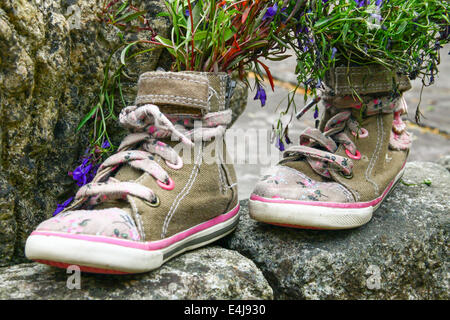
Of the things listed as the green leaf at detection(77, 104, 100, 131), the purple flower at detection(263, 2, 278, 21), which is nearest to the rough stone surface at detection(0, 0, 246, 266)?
the green leaf at detection(77, 104, 100, 131)

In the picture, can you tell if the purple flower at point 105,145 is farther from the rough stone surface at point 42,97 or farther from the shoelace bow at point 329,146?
the shoelace bow at point 329,146

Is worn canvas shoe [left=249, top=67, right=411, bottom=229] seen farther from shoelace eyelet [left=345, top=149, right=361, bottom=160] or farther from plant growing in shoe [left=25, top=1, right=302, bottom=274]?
plant growing in shoe [left=25, top=1, right=302, bottom=274]

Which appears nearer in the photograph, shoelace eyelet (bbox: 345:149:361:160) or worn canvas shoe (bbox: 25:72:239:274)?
worn canvas shoe (bbox: 25:72:239:274)

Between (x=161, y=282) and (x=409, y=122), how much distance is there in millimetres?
3926

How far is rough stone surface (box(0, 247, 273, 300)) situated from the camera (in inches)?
41.4

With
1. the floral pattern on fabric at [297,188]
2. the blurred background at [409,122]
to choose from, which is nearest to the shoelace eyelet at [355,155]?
the floral pattern on fabric at [297,188]

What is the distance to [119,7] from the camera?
1.56 meters

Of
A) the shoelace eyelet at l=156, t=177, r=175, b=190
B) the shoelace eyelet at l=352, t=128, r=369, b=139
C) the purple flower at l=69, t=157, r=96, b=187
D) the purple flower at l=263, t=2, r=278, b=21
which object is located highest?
the purple flower at l=263, t=2, r=278, b=21

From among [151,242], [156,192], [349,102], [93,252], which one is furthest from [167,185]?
[349,102]

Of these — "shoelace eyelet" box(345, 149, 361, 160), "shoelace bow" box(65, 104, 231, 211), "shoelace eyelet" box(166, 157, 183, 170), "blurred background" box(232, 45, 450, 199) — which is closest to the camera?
"shoelace bow" box(65, 104, 231, 211)

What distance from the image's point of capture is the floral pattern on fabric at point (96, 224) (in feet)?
3.40
